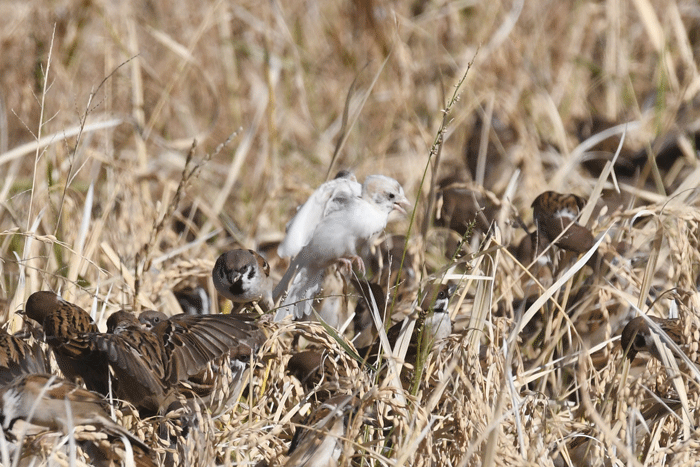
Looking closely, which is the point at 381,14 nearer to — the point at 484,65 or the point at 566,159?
the point at 484,65

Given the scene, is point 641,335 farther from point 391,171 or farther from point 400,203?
point 391,171

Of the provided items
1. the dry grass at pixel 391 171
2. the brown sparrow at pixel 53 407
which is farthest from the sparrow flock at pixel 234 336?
the dry grass at pixel 391 171

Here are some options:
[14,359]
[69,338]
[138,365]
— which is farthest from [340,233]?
[14,359]

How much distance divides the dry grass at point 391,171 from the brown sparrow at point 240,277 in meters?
0.22

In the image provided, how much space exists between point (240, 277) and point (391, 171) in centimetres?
285

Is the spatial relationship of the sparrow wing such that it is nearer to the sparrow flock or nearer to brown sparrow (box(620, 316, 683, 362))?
the sparrow flock

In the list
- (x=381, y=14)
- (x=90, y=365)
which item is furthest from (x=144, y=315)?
(x=381, y=14)

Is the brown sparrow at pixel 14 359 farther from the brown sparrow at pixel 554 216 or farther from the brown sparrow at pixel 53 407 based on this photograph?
the brown sparrow at pixel 554 216

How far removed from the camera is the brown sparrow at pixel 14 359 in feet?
8.40

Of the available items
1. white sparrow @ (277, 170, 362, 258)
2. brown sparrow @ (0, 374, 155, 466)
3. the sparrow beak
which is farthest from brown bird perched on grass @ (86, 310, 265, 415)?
the sparrow beak

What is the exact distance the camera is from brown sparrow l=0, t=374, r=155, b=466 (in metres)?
2.27

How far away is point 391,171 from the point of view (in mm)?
5824

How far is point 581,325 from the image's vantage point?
10.9ft

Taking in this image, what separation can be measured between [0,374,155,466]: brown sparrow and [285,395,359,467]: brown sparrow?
0.42 meters
